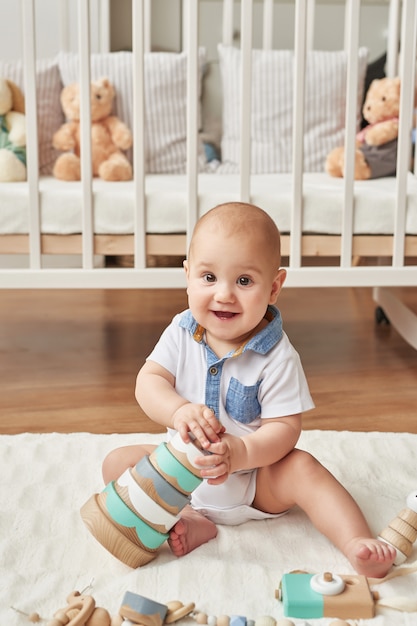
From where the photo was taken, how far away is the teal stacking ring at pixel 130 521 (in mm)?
995

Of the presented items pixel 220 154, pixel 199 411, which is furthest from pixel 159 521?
pixel 220 154

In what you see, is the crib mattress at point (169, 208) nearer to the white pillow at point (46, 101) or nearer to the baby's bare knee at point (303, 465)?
the white pillow at point (46, 101)

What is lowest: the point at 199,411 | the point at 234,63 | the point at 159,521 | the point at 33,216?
the point at 159,521

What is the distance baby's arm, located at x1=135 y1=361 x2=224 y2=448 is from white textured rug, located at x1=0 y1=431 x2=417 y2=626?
162 millimetres

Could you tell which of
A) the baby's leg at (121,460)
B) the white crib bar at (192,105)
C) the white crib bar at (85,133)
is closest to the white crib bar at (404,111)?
the white crib bar at (192,105)

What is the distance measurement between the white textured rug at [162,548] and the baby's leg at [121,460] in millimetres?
Result: 72

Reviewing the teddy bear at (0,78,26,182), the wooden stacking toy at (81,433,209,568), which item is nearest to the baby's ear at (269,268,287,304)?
the wooden stacking toy at (81,433,209,568)

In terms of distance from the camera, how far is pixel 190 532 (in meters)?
1.05

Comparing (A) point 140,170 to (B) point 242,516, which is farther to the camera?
(A) point 140,170

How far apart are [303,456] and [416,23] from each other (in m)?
1.03

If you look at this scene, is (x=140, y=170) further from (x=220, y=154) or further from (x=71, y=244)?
(x=220, y=154)

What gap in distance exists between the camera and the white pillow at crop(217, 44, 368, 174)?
2352mm

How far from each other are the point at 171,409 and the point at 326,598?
0.29 meters

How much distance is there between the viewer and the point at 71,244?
178 centimetres
